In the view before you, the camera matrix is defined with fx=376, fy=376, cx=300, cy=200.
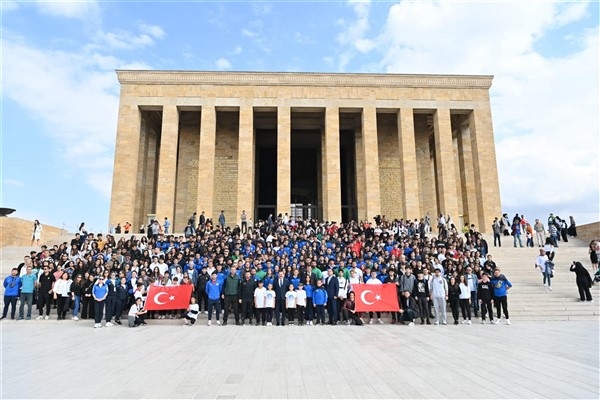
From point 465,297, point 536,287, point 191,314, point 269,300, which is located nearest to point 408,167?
point 536,287

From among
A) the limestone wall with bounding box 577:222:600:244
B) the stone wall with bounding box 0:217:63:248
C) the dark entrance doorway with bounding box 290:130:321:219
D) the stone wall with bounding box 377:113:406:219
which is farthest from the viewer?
the dark entrance doorway with bounding box 290:130:321:219

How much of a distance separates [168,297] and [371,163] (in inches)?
707

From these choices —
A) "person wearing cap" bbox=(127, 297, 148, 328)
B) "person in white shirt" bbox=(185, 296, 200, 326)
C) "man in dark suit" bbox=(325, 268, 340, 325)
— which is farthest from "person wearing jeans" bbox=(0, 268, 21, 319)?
"man in dark suit" bbox=(325, 268, 340, 325)

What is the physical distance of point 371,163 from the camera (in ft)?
84.2

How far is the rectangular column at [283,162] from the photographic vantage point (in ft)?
81.7

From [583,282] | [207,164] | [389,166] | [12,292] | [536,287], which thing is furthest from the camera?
[389,166]

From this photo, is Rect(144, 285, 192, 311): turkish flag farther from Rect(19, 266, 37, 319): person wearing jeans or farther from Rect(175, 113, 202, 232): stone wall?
Rect(175, 113, 202, 232): stone wall

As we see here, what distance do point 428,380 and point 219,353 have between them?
3.58 m

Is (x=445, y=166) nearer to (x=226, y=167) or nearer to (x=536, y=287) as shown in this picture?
(x=536, y=287)

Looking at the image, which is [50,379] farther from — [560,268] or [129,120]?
[129,120]

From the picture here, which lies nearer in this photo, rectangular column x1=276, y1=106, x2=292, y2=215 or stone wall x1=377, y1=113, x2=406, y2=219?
rectangular column x1=276, y1=106, x2=292, y2=215

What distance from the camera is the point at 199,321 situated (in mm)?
10844

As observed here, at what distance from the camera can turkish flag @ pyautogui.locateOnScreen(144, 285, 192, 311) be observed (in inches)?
422

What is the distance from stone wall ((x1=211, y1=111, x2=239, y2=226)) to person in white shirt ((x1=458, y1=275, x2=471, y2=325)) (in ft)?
60.4
